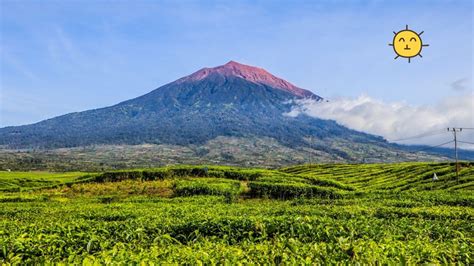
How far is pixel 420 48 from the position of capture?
1056 centimetres

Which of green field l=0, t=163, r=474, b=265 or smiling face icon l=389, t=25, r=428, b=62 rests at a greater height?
smiling face icon l=389, t=25, r=428, b=62

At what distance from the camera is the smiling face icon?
10607 mm

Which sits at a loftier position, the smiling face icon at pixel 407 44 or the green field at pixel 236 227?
the smiling face icon at pixel 407 44

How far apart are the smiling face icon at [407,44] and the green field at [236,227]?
4.37 metres

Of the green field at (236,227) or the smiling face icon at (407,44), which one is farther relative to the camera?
the smiling face icon at (407,44)

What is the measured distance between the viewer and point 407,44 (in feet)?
35.0

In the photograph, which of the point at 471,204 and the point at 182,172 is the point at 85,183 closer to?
the point at 182,172

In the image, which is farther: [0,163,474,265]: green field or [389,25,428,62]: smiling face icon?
[389,25,428,62]: smiling face icon

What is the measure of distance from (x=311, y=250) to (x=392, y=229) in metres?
5.12

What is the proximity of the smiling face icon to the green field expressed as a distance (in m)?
4.37

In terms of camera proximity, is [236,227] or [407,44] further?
[407,44]

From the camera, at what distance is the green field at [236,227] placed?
5324 mm

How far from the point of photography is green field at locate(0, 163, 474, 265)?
5.32 m

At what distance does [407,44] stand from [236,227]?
6339mm
